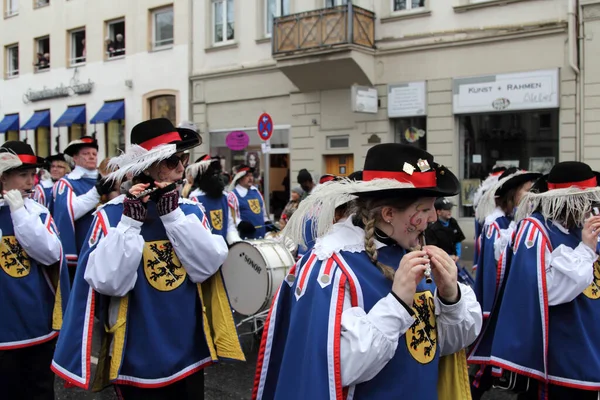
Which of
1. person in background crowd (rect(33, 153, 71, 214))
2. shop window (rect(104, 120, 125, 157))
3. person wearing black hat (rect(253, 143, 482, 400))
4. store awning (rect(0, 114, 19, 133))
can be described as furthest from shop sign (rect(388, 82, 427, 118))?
store awning (rect(0, 114, 19, 133))

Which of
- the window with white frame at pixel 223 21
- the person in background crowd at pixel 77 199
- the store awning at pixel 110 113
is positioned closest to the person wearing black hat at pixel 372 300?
the person in background crowd at pixel 77 199

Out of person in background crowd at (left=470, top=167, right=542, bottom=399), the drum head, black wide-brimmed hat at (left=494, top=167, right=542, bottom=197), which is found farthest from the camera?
the drum head

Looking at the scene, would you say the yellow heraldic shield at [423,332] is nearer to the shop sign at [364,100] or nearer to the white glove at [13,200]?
the white glove at [13,200]

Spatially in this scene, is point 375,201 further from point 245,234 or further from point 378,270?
point 245,234

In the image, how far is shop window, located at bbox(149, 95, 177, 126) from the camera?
73.0 feet

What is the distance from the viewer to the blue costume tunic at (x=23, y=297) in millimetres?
4375

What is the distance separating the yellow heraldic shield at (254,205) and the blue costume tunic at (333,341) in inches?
307

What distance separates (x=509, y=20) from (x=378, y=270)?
45.0ft

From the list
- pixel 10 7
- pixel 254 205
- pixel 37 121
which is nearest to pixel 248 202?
pixel 254 205

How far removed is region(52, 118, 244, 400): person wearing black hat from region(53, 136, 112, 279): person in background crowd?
377 cm

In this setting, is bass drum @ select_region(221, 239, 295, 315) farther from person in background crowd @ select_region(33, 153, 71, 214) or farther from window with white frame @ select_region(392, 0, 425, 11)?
window with white frame @ select_region(392, 0, 425, 11)

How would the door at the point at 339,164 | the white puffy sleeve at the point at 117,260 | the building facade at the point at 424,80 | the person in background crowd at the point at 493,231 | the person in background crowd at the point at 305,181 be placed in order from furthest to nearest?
1. the door at the point at 339,164
2. the building facade at the point at 424,80
3. the person in background crowd at the point at 305,181
4. the person in background crowd at the point at 493,231
5. the white puffy sleeve at the point at 117,260

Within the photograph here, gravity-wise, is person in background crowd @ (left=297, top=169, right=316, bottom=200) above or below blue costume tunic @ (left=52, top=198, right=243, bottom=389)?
above

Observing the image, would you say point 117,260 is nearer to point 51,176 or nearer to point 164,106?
point 51,176
